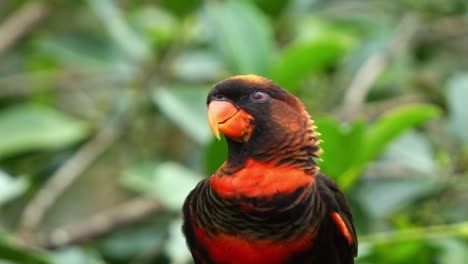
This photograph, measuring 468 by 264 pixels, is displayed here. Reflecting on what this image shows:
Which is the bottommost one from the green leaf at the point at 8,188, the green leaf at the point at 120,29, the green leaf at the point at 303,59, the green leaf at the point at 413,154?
the green leaf at the point at 413,154

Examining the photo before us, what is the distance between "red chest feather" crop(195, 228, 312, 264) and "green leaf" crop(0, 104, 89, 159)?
1.15 metres

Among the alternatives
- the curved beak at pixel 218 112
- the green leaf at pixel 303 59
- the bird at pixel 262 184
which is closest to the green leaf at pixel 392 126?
the green leaf at pixel 303 59

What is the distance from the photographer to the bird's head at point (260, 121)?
55.2 inches

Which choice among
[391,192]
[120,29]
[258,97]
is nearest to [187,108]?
[120,29]

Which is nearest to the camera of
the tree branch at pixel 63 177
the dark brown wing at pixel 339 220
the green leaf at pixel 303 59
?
the dark brown wing at pixel 339 220

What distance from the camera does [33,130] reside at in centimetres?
246

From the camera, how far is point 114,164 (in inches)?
119

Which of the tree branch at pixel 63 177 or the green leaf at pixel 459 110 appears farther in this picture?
the tree branch at pixel 63 177

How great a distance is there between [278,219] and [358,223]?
637 mm

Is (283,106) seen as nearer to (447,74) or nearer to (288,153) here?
(288,153)

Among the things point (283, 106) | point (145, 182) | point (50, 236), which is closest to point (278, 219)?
point (283, 106)

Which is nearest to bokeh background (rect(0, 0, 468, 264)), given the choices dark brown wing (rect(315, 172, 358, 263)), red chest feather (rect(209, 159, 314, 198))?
dark brown wing (rect(315, 172, 358, 263))

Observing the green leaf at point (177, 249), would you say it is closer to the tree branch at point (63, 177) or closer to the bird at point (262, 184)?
the bird at point (262, 184)

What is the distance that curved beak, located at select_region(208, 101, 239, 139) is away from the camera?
1377 mm
